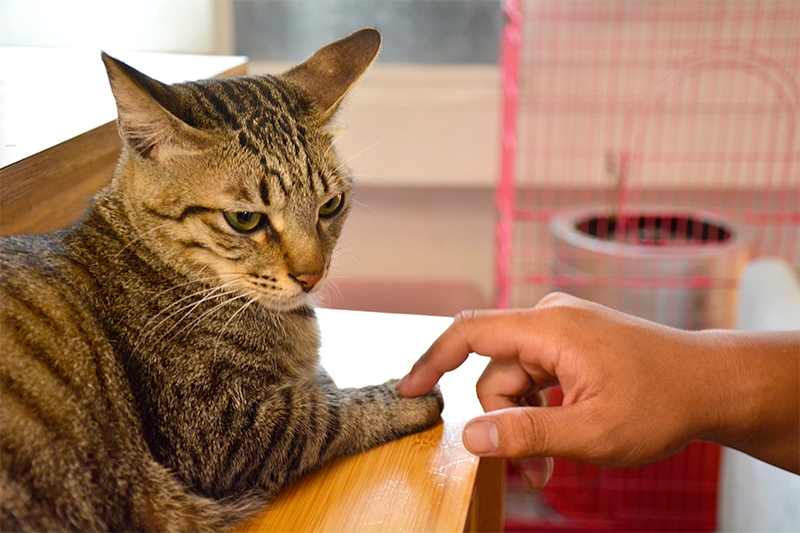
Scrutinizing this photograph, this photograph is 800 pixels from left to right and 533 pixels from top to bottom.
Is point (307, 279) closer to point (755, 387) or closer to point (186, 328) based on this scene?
point (186, 328)

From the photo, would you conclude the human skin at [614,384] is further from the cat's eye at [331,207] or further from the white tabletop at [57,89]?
the white tabletop at [57,89]

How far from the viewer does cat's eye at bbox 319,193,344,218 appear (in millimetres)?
858

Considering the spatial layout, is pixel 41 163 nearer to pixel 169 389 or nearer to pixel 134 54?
pixel 169 389

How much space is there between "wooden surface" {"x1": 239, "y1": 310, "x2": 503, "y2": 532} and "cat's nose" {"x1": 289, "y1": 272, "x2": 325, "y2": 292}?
0.14 m

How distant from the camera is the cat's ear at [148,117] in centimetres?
67

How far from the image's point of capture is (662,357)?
766 millimetres

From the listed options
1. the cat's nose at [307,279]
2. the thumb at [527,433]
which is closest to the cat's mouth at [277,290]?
the cat's nose at [307,279]

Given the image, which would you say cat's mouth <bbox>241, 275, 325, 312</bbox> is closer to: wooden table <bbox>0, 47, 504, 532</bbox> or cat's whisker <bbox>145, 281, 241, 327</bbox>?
cat's whisker <bbox>145, 281, 241, 327</bbox>

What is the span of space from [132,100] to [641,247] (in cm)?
128

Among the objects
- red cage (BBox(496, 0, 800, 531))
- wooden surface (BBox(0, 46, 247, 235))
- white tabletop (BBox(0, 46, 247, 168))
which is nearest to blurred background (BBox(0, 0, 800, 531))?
red cage (BBox(496, 0, 800, 531))

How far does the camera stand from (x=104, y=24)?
1356mm

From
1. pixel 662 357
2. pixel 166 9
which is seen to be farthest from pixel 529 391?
pixel 166 9

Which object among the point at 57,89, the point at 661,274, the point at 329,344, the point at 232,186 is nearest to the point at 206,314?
the point at 232,186

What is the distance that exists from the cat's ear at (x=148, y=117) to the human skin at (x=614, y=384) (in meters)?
0.35
